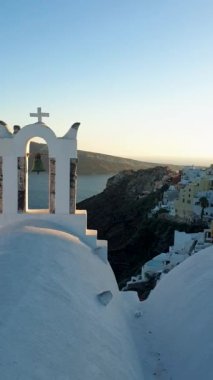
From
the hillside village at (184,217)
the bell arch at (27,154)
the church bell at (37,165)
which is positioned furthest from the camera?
the hillside village at (184,217)

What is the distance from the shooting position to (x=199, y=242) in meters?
35.2

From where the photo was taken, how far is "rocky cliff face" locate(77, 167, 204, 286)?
5085cm

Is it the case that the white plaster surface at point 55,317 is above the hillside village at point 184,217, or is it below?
above

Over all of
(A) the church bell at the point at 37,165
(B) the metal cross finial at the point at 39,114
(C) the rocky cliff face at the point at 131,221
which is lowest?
(C) the rocky cliff face at the point at 131,221

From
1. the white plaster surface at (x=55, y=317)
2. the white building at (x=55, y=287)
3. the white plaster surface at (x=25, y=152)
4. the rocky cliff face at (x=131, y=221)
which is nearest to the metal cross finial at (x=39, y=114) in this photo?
the white building at (x=55, y=287)

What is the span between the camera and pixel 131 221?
66375 millimetres

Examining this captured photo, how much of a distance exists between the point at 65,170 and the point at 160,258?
27.0 m

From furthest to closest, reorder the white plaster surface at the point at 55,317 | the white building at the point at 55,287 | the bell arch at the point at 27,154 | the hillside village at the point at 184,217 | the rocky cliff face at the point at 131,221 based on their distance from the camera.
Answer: the rocky cliff face at the point at 131,221 < the hillside village at the point at 184,217 < the bell arch at the point at 27,154 < the white building at the point at 55,287 < the white plaster surface at the point at 55,317

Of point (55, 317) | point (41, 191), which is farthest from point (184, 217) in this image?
point (55, 317)

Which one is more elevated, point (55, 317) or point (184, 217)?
point (55, 317)

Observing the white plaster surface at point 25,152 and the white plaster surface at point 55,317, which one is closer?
the white plaster surface at point 55,317

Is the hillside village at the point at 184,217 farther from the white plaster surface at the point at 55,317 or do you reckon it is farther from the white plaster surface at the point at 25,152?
the white plaster surface at the point at 55,317

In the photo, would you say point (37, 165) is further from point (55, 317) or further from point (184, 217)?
point (184, 217)

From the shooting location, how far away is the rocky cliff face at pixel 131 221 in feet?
167
